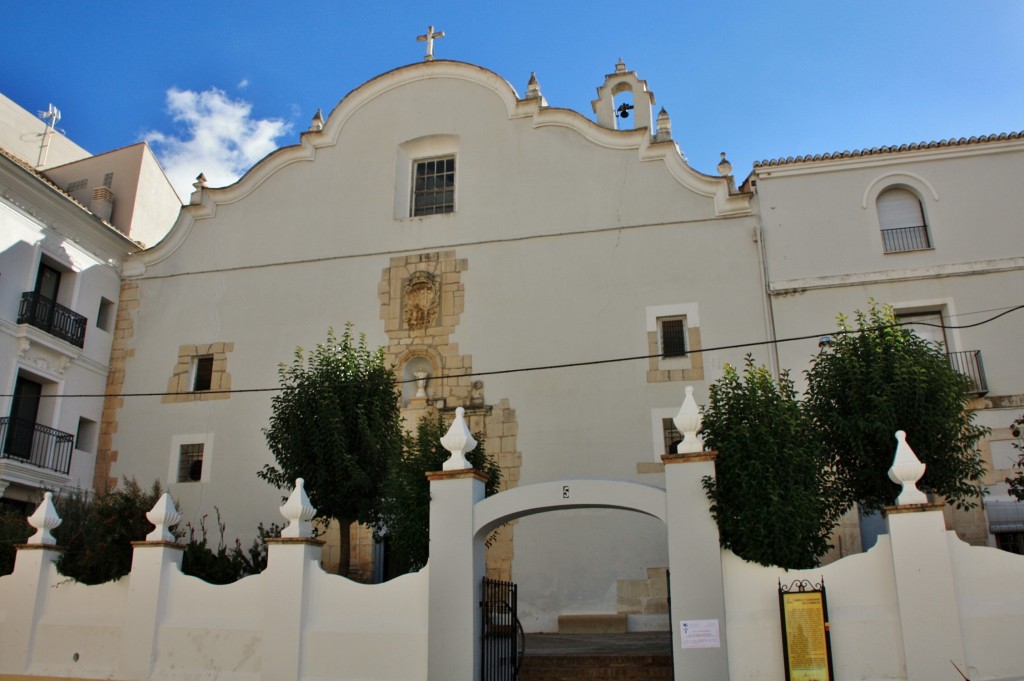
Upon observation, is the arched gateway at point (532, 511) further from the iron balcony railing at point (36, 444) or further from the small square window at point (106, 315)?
the small square window at point (106, 315)

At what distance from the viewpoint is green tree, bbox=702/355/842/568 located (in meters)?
10.1

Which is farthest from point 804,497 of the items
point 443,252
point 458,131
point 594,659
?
point 458,131

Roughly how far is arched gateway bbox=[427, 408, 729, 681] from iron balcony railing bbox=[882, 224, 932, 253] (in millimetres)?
8513

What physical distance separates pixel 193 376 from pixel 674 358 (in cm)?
998

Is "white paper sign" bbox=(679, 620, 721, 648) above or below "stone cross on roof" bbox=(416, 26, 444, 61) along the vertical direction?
below

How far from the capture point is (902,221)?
1694 centimetres

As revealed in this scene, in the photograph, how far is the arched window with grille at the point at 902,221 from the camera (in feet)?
54.7

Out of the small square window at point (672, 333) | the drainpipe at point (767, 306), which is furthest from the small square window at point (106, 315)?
the drainpipe at point (767, 306)

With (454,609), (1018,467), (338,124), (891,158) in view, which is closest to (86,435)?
(338,124)

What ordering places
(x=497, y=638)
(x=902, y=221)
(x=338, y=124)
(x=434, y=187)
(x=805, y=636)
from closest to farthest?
(x=805, y=636) < (x=497, y=638) < (x=902, y=221) < (x=434, y=187) < (x=338, y=124)

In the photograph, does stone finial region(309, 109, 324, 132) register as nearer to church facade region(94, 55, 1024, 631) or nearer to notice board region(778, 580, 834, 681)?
church facade region(94, 55, 1024, 631)

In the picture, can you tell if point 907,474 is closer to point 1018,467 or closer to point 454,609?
point 454,609

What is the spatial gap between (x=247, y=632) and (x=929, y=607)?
7.90 meters

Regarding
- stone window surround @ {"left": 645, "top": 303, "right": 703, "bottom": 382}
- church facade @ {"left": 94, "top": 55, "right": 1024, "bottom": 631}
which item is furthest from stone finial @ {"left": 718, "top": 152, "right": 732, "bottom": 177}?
stone window surround @ {"left": 645, "top": 303, "right": 703, "bottom": 382}
